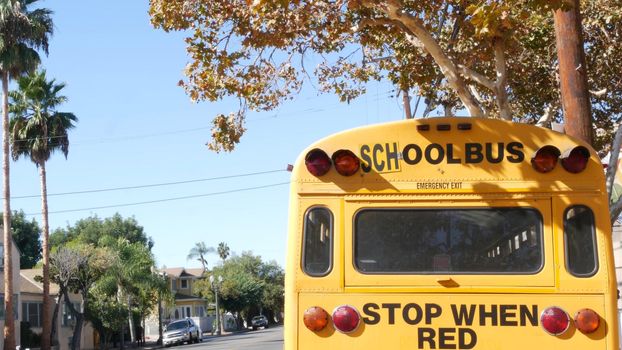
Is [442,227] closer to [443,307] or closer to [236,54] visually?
[443,307]

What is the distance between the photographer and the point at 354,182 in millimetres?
6805

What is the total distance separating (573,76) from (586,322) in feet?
19.6

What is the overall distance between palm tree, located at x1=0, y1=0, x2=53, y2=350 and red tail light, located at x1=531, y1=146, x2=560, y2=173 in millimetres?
32477

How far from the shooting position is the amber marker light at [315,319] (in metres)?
6.52

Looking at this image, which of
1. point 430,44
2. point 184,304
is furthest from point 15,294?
point 184,304

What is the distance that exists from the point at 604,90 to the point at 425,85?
11.1 ft

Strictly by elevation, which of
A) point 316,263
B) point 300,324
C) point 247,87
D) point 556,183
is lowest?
point 300,324

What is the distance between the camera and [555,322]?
635cm

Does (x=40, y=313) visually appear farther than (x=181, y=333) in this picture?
No

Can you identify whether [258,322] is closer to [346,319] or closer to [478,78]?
[478,78]

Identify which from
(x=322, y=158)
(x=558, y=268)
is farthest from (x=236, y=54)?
(x=558, y=268)

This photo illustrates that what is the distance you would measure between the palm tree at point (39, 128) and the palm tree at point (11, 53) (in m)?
3.80

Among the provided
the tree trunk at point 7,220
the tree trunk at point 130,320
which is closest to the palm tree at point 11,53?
the tree trunk at point 7,220

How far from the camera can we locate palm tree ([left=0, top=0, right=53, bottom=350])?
35.8 m
